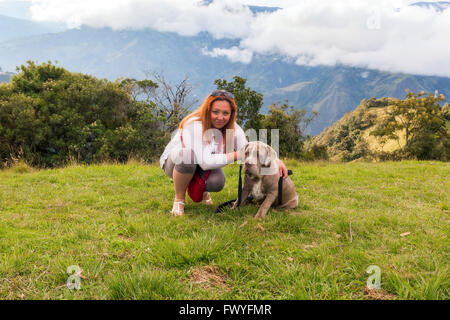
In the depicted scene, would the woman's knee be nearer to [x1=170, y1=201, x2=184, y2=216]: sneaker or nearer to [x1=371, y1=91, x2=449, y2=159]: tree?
[x1=170, y1=201, x2=184, y2=216]: sneaker

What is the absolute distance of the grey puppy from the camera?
3.56 metres

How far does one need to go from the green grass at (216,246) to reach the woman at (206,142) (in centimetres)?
58

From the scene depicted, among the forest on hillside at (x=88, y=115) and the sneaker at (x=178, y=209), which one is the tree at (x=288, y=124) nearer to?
the forest on hillside at (x=88, y=115)

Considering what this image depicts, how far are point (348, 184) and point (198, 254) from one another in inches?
183

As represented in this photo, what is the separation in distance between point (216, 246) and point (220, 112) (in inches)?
67.3

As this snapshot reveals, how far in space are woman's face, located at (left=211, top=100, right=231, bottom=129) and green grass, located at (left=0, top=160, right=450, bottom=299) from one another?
1254 millimetres

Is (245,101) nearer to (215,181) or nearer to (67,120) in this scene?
(67,120)

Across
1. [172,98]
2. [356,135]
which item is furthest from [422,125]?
[356,135]

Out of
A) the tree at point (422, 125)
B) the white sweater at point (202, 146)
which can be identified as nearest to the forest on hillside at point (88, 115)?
the tree at point (422, 125)

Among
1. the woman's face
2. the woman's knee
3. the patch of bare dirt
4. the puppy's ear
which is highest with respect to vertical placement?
the woman's face

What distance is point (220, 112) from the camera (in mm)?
3693

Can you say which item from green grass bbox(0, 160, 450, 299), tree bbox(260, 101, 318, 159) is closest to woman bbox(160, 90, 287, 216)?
green grass bbox(0, 160, 450, 299)

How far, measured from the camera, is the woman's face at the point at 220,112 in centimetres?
367
